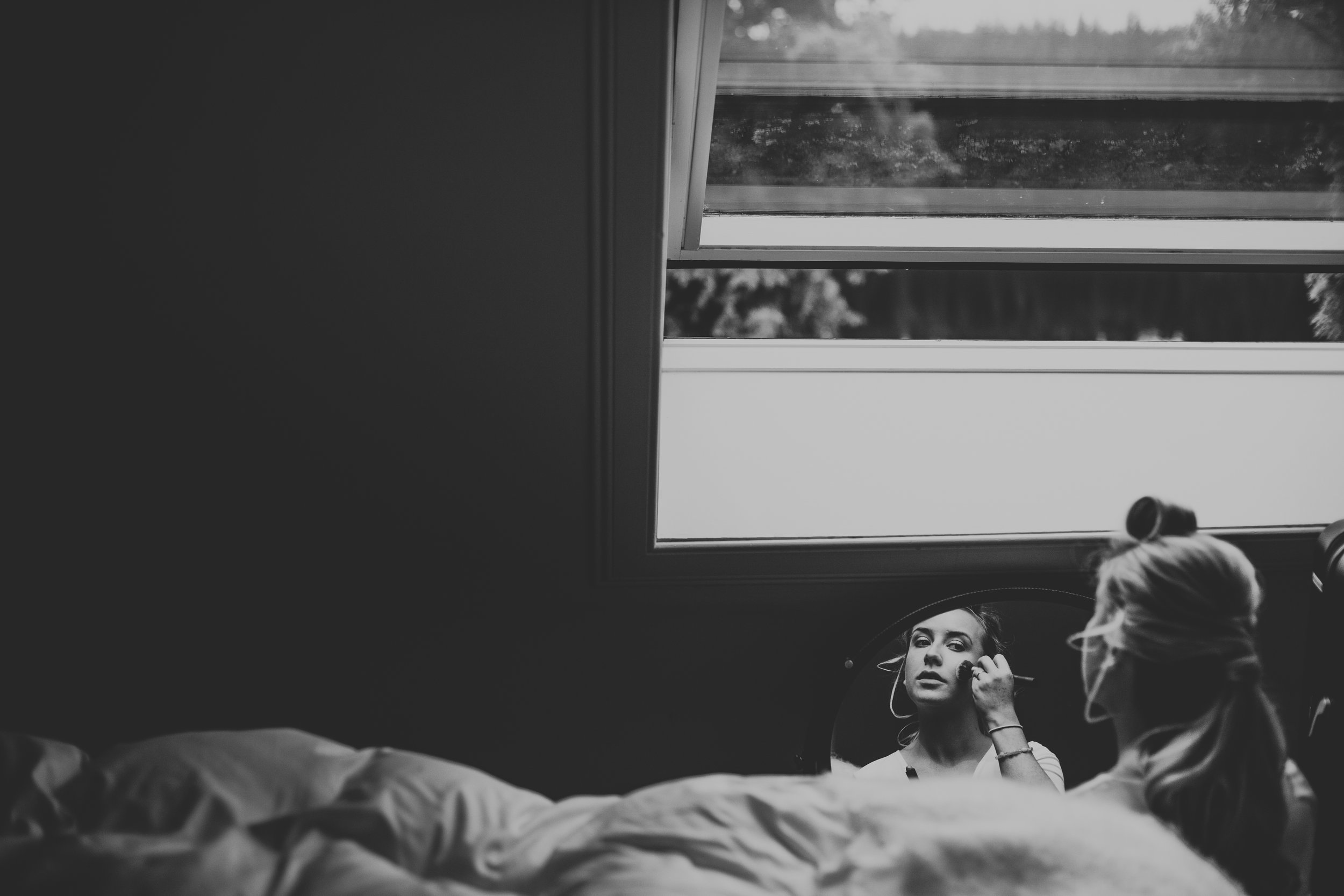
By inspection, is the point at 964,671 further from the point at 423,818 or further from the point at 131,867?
the point at 131,867

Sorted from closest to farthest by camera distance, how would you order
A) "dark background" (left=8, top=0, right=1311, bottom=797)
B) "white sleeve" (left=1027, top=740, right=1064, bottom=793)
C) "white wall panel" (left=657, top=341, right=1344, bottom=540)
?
"dark background" (left=8, top=0, right=1311, bottom=797) → "white sleeve" (left=1027, top=740, right=1064, bottom=793) → "white wall panel" (left=657, top=341, right=1344, bottom=540)

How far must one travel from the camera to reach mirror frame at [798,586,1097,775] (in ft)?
6.26

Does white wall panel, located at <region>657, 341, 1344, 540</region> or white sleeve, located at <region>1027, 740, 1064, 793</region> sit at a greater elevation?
white wall panel, located at <region>657, 341, 1344, 540</region>

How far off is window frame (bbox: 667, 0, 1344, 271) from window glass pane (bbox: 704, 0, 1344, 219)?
0.03 m

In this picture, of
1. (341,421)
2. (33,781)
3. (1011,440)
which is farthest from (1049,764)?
(33,781)

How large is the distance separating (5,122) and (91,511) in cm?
68

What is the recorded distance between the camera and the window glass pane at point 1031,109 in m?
1.67

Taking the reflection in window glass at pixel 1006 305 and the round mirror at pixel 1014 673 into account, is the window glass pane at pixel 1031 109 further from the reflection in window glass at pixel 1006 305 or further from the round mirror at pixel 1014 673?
the round mirror at pixel 1014 673

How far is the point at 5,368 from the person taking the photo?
169 cm

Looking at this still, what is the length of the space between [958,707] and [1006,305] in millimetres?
→ 939

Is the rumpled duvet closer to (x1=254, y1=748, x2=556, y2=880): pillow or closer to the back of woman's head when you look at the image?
(x1=254, y1=748, x2=556, y2=880): pillow

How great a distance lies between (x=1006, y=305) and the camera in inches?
91.1

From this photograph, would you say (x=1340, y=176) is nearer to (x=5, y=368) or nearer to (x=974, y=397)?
(x=974, y=397)

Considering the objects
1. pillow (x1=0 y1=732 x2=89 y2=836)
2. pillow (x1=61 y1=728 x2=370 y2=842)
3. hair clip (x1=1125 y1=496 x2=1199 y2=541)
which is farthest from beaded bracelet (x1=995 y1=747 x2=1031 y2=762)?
pillow (x1=0 y1=732 x2=89 y2=836)
